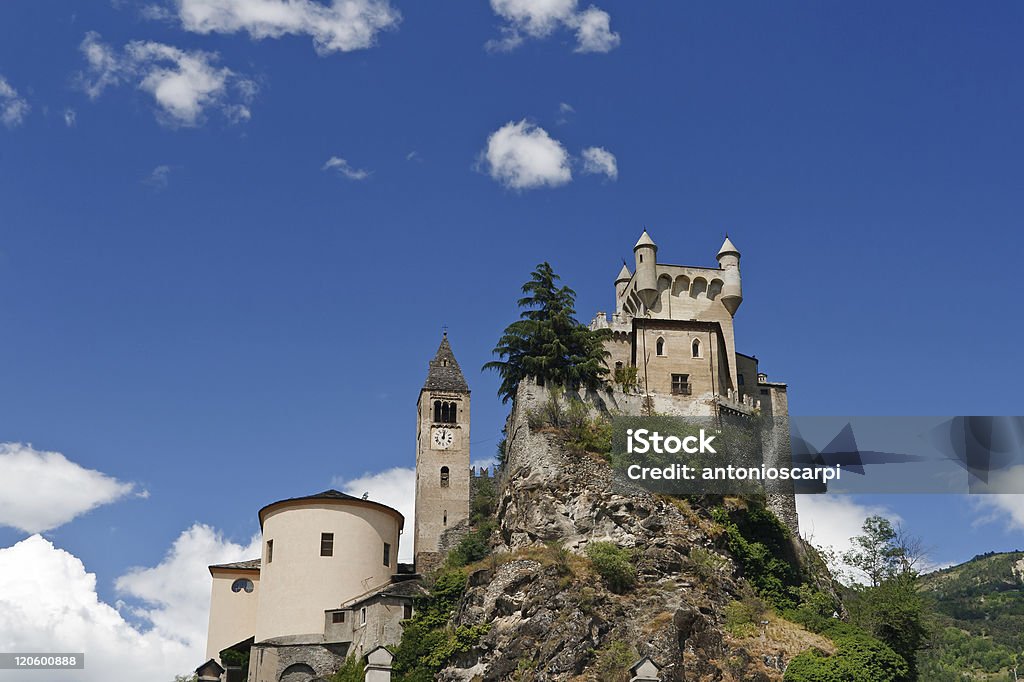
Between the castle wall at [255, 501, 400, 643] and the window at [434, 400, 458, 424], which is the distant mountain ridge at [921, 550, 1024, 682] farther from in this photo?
the castle wall at [255, 501, 400, 643]

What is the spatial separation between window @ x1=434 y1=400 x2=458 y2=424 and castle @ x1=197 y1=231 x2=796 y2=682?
0.06 m

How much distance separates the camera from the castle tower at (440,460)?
63.3 metres

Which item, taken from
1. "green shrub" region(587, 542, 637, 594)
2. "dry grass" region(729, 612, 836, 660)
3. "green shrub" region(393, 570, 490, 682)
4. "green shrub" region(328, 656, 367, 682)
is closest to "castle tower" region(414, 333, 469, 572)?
"green shrub" region(393, 570, 490, 682)

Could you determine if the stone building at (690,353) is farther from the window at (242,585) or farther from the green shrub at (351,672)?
the window at (242,585)

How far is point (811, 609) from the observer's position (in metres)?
49.6

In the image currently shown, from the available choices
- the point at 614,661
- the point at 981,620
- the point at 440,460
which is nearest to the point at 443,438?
the point at 440,460

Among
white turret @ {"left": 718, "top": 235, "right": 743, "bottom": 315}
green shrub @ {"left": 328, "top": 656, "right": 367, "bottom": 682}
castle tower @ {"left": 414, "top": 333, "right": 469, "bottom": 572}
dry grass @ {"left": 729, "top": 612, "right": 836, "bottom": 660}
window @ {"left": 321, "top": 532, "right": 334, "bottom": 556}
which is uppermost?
white turret @ {"left": 718, "top": 235, "right": 743, "bottom": 315}

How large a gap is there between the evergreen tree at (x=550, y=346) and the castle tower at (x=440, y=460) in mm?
7843

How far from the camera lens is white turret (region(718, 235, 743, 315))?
63.5 metres

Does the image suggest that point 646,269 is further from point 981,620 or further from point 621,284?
point 981,620

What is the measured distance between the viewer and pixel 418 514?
210 ft

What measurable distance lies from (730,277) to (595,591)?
25.1 meters

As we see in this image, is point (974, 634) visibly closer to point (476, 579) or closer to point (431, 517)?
point (431, 517)

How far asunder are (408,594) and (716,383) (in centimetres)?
1995
